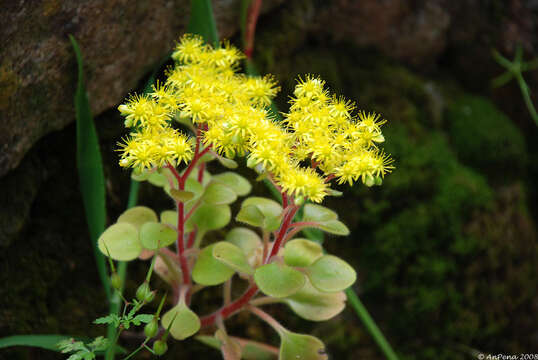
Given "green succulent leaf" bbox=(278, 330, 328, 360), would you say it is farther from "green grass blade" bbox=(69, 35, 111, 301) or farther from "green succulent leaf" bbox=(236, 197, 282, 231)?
"green grass blade" bbox=(69, 35, 111, 301)

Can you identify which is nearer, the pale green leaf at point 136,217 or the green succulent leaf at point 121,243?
the green succulent leaf at point 121,243

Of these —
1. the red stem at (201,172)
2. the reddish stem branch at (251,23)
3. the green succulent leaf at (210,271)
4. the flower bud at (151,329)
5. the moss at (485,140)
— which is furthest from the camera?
the moss at (485,140)

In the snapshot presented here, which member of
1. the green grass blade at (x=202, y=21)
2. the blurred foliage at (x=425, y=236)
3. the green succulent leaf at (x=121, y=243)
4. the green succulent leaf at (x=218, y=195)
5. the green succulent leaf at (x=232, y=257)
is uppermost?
the green grass blade at (x=202, y=21)

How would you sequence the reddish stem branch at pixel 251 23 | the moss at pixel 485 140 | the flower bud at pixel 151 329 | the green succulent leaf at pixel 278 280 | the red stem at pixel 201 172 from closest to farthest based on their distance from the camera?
the flower bud at pixel 151 329, the green succulent leaf at pixel 278 280, the red stem at pixel 201 172, the reddish stem branch at pixel 251 23, the moss at pixel 485 140

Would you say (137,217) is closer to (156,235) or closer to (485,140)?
(156,235)

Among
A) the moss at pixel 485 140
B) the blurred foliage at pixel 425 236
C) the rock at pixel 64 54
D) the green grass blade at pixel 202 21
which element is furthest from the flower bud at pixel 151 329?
the moss at pixel 485 140

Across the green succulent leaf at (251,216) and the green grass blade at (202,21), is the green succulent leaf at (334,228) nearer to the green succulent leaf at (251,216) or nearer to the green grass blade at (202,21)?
the green succulent leaf at (251,216)

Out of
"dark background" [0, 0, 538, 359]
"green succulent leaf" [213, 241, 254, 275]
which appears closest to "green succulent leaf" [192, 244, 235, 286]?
"green succulent leaf" [213, 241, 254, 275]
